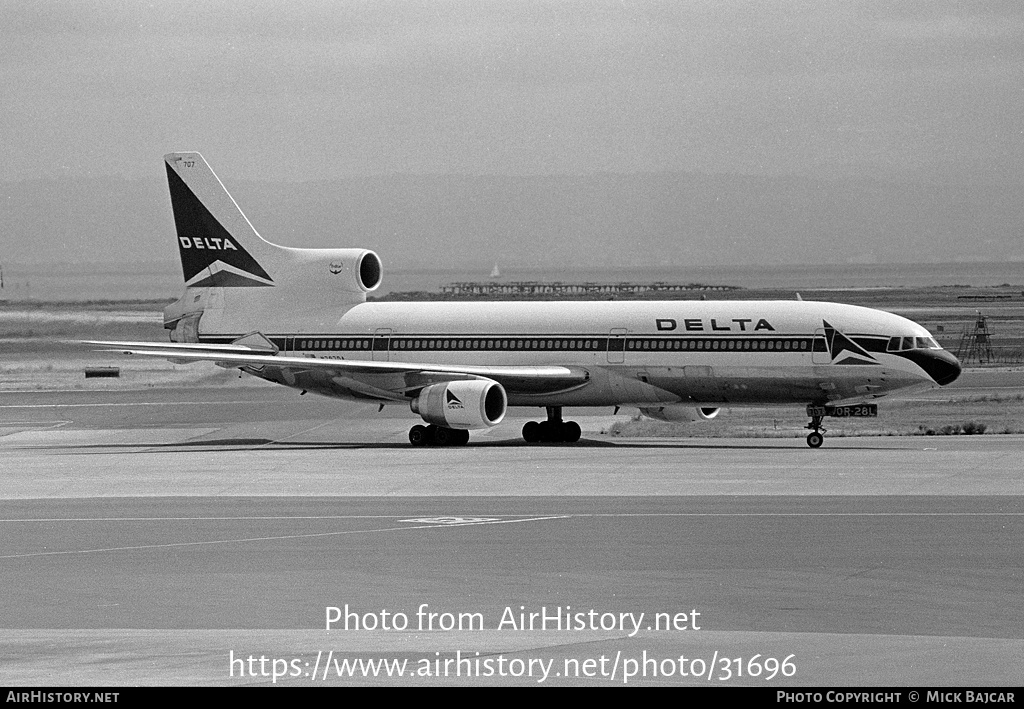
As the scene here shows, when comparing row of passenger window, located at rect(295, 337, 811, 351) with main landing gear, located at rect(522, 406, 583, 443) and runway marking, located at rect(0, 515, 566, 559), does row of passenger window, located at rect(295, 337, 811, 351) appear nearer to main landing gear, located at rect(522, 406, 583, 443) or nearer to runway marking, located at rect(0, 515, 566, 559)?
main landing gear, located at rect(522, 406, 583, 443)

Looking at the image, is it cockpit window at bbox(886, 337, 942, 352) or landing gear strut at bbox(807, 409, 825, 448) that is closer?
landing gear strut at bbox(807, 409, 825, 448)

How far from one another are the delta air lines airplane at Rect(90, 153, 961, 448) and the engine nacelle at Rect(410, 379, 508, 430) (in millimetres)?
39

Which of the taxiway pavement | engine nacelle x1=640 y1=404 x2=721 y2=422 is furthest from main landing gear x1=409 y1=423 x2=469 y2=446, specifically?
engine nacelle x1=640 y1=404 x2=721 y2=422

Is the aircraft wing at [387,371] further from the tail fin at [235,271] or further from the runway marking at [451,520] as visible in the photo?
the runway marking at [451,520]

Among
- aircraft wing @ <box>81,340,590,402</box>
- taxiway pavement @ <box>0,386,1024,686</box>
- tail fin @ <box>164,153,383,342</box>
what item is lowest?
taxiway pavement @ <box>0,386,1024,686</box>

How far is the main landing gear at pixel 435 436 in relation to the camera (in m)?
44.4

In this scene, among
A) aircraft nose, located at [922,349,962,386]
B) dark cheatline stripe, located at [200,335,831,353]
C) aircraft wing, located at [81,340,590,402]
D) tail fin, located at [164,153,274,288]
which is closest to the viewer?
aircraft nose, located at [922,349,962,386]

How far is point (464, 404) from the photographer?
4288 cm

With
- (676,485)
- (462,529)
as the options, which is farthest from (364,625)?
(676,485)

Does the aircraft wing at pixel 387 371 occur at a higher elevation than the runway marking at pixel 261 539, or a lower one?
higher

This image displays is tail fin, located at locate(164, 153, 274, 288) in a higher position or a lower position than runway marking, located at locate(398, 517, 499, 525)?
higher

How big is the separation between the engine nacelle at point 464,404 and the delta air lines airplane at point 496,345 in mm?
39

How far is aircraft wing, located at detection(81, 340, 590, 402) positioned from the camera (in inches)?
1754

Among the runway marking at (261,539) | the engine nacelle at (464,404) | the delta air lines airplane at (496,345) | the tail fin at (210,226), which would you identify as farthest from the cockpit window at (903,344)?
the tail fin at (210,226)
